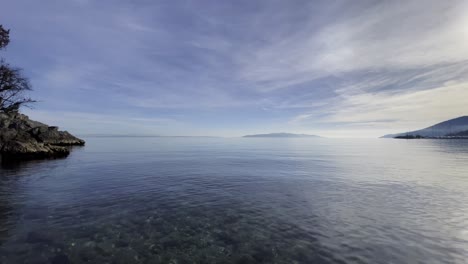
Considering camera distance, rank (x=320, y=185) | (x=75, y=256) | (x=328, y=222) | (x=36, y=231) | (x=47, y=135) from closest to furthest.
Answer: (x=75, y=256) < (x=36, y=231) < (x=328, y=222) < (x=320, y=185) < (x=47, y=135)

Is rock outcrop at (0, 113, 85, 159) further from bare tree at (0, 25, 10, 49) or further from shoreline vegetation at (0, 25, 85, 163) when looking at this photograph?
bare tree at (0, 25, 10, 49)

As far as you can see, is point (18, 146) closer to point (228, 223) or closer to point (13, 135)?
point (13, 135)

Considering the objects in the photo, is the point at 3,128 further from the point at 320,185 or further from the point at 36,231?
the point at 320,185

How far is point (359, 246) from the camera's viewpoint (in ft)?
36.3

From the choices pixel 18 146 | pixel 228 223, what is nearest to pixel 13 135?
pixel 18 146

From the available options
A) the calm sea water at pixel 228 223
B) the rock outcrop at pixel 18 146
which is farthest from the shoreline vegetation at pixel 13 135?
the calm sea water at pixel 228 223

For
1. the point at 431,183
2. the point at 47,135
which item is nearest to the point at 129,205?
the point at 431,183

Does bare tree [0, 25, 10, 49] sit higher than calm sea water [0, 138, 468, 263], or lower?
higher

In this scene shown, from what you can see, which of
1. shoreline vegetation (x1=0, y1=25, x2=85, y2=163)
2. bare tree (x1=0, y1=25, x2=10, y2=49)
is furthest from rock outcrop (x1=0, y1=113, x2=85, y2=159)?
bare tree (x1=0, y1=25, x2=10, y2=49)

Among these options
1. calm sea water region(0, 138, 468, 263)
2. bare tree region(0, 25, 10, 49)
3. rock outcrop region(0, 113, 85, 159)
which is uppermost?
bare tree region(0, 25, 10, 49)

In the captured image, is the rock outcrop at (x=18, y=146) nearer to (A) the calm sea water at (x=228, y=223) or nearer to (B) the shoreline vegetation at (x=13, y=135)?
(B) the shoreline vegetation at (x=13, y=135)

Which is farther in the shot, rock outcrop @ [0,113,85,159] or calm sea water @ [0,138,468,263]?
rock outcrop @ [0,113,85,159]

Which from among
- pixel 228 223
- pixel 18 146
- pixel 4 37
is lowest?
pixel 228 223

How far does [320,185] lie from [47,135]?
87.9m
